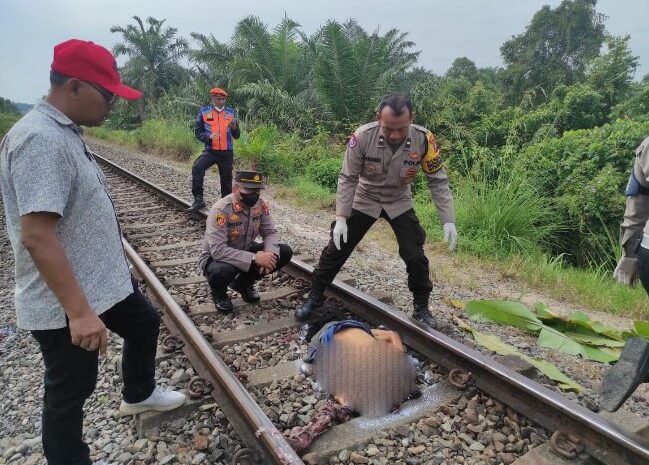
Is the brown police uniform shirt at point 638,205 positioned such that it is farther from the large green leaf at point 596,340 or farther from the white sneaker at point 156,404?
the white sneaker at point 156,404

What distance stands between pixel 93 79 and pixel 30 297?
34.8 inches

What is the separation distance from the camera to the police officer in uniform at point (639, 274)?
2.19 meters

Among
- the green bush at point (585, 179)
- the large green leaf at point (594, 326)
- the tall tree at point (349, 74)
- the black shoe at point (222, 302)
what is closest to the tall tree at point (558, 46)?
the tall tree at point (349, 74)

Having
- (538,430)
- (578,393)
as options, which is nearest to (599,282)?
(578,393)

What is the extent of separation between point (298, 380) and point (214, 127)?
5554 mm

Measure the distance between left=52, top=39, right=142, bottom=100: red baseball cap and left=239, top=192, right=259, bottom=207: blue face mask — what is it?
6.85 ft

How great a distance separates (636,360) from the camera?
2188 millimetres

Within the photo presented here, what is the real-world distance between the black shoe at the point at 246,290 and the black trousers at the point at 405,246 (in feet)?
2.39

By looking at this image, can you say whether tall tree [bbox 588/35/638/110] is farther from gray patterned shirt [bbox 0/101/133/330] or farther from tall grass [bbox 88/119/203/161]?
gray patterned shirt [bbox 0/101/133/330]

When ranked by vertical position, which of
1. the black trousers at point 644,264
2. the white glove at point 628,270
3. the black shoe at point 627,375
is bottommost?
the black shoe at point 627,375

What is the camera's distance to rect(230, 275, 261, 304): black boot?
4172mm

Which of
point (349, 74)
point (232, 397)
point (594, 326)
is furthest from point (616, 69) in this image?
point (232, 397)

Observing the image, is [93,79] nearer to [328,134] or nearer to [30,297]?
[30,297]

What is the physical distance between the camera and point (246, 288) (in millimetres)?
4215
